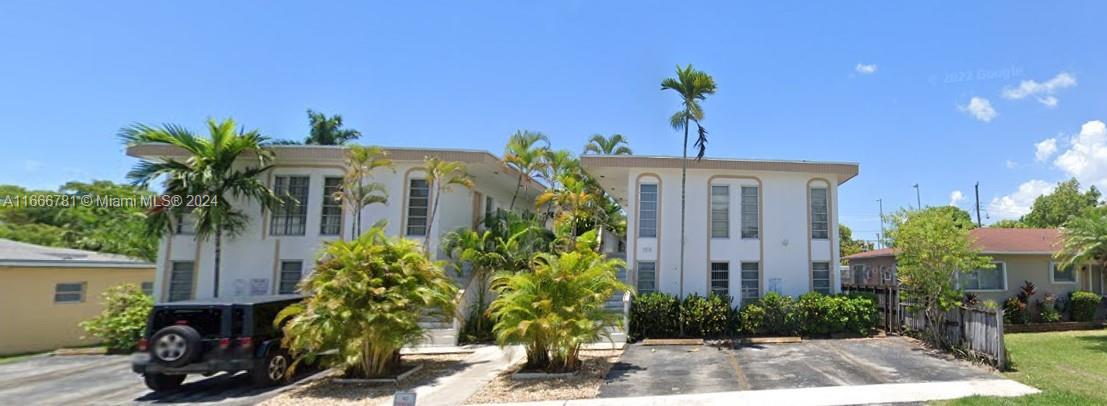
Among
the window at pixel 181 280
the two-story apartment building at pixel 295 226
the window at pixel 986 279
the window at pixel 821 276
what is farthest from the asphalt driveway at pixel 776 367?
the window at pixel 181 280

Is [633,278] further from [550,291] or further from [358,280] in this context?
[358,280]

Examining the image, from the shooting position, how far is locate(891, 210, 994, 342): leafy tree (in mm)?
11789

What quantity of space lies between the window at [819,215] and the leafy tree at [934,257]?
397cm

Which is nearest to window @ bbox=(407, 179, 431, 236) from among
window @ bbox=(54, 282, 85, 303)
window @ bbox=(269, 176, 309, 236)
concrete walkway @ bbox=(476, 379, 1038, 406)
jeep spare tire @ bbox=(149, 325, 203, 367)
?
window @ bbox=(269, 176, 309, 236)

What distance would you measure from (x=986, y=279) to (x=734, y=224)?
9.38m

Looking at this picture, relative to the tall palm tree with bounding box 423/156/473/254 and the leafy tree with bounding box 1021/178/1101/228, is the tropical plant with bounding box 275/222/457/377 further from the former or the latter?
the leafy tree with bounding box 1021/178/1101/228

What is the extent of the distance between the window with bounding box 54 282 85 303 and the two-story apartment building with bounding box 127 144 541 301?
2.51 metres

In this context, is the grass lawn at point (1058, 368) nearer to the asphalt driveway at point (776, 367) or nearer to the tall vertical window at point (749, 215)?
the asphalt driveway at point (776, 367)

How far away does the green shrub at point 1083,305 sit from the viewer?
17.3 m

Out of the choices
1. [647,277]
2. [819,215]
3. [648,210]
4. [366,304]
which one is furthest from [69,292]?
[819,215]

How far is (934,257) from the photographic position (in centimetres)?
1194

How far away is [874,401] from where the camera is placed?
8016 mm

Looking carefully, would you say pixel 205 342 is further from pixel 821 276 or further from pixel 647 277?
pixel 821 276

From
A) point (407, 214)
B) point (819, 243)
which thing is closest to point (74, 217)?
point (407, 214)
